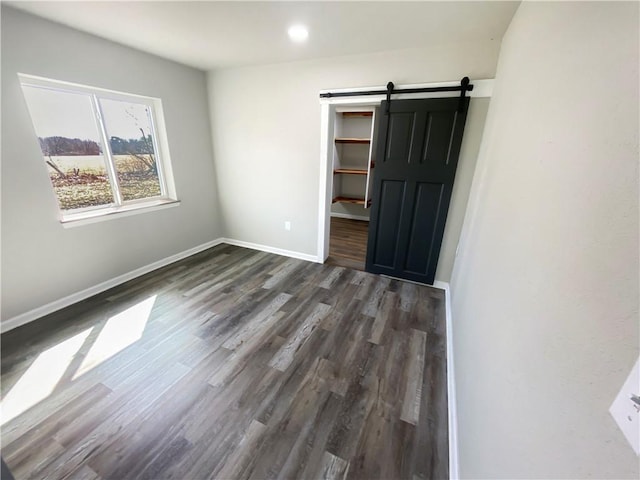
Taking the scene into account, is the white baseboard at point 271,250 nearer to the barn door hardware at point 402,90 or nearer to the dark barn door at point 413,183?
the dark barn door at point 413,183

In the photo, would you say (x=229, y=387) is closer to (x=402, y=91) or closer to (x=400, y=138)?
(x=400, y=138)

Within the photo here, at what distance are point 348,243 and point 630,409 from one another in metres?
3.96

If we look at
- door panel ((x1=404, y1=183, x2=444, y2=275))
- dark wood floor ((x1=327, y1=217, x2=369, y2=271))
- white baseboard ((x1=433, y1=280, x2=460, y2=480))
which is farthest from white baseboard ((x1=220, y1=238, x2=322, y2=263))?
white baseboard ((x1=433, y1=280, x2=460, y2=480))

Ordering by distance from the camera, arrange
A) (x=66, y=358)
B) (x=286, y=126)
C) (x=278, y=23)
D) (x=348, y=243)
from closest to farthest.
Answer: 1. (x=66, y=358)
2. (x=278, y=23)
3. (x=286, y=126)
4. (x=348, y=243)

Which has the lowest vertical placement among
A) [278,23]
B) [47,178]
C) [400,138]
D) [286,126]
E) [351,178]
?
[351,178]

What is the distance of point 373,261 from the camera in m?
3.23

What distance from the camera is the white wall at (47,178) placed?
6.62 feet

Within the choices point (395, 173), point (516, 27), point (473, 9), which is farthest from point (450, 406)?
point (473, 9)

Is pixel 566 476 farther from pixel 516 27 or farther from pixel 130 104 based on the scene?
pixel 130 104

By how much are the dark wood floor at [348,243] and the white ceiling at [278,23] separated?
95.5 inches

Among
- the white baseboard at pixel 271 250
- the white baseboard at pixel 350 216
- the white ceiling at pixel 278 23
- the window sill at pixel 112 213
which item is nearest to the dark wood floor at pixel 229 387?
the window sill at pixel 112 213

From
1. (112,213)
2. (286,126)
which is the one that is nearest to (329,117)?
(286,126)

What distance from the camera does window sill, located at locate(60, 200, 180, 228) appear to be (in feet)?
8.07

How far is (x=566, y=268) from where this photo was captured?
0.59m
